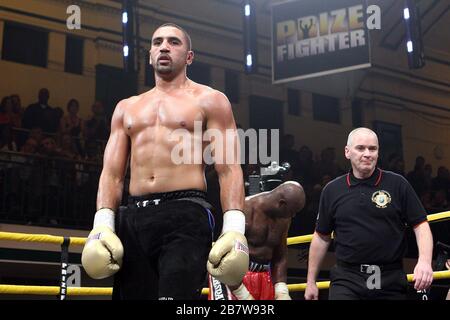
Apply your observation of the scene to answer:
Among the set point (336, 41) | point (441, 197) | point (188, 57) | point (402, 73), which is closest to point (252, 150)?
point (336, 41)

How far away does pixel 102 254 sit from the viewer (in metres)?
2.64

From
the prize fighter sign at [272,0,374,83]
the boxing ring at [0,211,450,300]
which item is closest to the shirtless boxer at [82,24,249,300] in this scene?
the boxing ring at [0,211,450,300]

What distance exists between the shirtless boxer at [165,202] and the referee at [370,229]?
106 cm

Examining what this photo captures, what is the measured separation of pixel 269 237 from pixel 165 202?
2.06 metres

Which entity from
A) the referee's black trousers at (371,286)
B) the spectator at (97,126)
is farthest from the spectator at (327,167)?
the referee's black trousers at (371,286)

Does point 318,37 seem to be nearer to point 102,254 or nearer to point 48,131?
point 48,131

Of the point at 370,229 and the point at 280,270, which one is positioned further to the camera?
the point at 280,270

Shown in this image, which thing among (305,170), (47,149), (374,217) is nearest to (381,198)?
(374,217)

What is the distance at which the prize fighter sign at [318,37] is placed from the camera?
29.7 ft

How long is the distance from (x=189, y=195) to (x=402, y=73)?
566 inches

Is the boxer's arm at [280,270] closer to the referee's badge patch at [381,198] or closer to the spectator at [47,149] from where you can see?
the referee's badge patch at [381,198]
